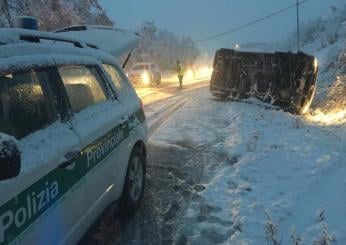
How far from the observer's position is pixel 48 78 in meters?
3.46

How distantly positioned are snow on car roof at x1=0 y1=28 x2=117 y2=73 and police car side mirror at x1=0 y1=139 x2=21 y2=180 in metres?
0.91

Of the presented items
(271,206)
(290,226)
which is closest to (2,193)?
(290,226)

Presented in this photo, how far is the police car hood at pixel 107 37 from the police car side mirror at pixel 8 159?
3.81m

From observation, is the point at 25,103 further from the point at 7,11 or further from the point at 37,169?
the point at 7,11

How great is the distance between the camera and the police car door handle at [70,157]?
3.21 meters

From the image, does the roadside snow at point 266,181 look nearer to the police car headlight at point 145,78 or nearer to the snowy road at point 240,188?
the snowy road at point 240,188

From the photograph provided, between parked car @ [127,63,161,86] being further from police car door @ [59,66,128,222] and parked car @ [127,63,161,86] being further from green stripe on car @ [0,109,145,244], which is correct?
green stripe on car @ [0,109,145,244]

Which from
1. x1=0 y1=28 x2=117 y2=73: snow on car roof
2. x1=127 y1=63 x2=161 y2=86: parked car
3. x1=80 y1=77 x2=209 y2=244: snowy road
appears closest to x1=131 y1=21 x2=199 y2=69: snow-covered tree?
x1=127 y1=63 x2=161 y2=86: parked car

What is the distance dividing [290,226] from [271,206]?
0.57 metres

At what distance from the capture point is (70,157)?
3324 mm

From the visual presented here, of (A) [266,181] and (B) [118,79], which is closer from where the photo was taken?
(B) [118,79]

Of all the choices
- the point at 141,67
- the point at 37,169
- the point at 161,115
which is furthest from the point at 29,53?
the point at 141,67

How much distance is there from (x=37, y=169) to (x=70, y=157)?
492 millimetres

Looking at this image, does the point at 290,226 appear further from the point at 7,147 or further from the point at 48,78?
the point at 7,147
